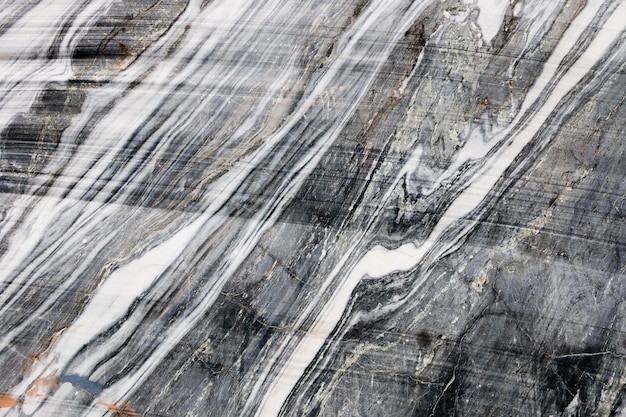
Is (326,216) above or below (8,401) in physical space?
above

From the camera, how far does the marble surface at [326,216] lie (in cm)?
94

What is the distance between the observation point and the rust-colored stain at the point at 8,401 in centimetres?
96

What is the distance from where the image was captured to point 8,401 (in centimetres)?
96

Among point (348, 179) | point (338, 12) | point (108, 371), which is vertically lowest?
point (108, 371)

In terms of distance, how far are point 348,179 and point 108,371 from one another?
66cm

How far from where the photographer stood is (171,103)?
992 mm

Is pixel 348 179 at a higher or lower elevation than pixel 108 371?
higher

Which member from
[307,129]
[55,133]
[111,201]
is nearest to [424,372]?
[307,129]

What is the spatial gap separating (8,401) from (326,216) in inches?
31.2

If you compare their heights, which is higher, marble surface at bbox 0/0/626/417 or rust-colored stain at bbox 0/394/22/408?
marble surface at bbox 0/0/626/417

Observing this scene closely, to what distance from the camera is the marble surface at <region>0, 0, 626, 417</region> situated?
943 mm

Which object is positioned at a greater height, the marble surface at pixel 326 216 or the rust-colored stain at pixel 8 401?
the marble surface at pixel 326 216

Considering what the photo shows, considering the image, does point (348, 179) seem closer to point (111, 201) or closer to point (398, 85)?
point (398, 85)

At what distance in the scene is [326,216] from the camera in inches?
38.1
